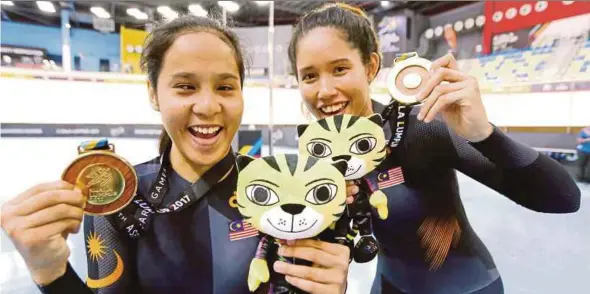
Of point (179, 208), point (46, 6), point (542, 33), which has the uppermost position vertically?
point (46, 6)

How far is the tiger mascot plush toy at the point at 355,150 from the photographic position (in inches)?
27.0

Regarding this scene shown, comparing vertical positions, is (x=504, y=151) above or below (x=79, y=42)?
below

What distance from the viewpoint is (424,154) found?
101cm

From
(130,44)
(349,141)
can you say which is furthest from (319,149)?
(130,44)

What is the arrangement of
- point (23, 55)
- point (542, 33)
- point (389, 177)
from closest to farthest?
1. point (389, 177)
2. point (542, 33)
3. point (23, 55)

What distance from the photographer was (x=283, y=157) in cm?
61

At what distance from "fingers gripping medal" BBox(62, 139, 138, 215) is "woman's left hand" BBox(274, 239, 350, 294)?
0.31m

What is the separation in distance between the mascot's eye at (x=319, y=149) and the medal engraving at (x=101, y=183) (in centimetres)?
35

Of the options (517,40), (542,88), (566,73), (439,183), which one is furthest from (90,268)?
(517,40)

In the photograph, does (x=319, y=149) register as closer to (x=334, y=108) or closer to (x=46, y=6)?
(x=334, y=108)

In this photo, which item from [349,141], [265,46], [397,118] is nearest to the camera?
[349,141]

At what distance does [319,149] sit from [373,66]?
470 mm

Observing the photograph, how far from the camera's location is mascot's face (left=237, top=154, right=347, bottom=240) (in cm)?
59

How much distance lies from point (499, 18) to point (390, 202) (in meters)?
11.1
